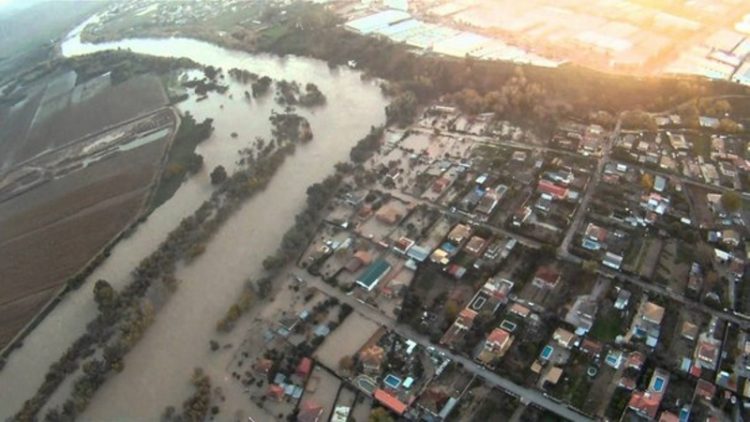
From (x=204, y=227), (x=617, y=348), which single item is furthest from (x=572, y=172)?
(x=204, y=227)

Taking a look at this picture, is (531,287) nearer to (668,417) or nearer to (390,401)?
(668,417)

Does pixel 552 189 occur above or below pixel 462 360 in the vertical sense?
above

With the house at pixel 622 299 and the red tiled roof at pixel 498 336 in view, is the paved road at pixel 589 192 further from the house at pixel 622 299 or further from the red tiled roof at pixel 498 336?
the red tiled roof at pixel 498 336

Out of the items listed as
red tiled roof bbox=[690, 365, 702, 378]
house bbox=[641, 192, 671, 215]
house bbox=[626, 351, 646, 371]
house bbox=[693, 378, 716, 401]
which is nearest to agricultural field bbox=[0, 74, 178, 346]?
house bbox=[626, 351, 646, 371]

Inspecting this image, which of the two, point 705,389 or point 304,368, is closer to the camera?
point 705,389

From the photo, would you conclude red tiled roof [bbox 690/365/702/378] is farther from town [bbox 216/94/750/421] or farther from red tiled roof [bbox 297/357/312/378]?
red tiled roof [bbox 297/357/312/378]

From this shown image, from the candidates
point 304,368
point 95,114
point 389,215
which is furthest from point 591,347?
point 95,114

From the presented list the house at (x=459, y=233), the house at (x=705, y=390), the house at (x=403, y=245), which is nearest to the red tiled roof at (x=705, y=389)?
the house at (x=705, y=390)
